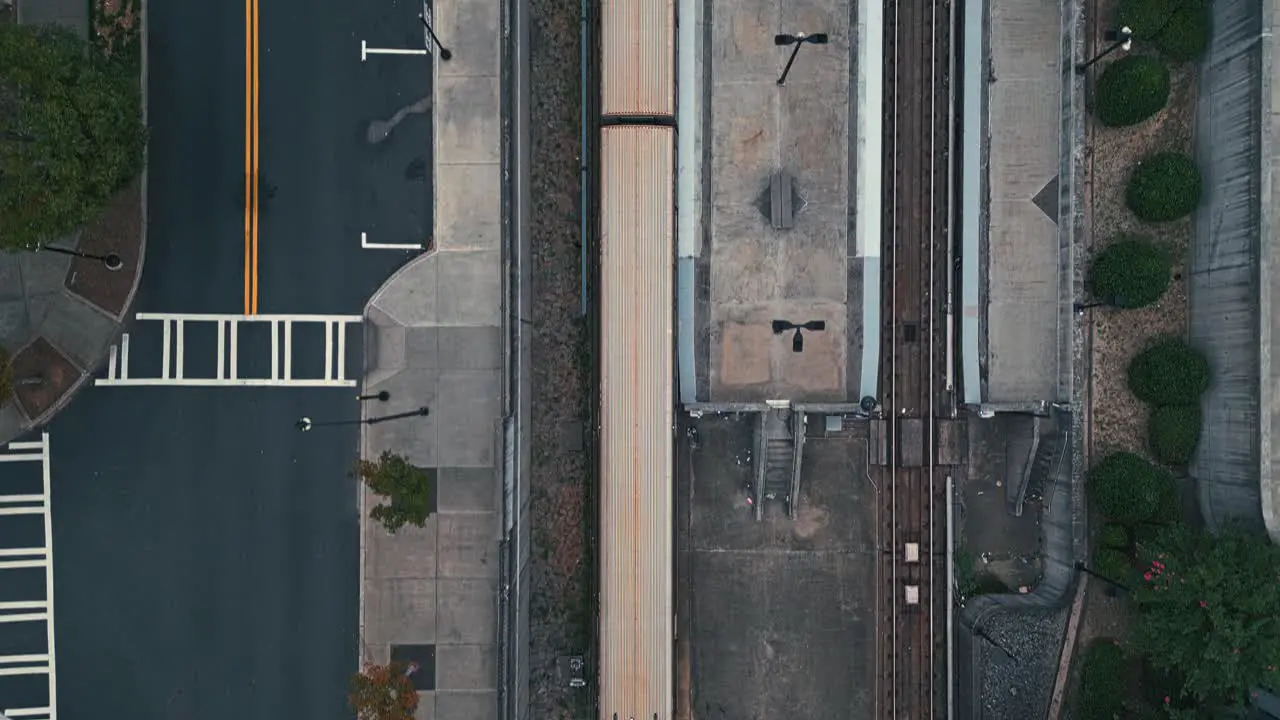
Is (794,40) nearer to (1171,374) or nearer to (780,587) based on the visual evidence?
(1171,374)

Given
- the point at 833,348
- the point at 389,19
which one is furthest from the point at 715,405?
the point at 389,19

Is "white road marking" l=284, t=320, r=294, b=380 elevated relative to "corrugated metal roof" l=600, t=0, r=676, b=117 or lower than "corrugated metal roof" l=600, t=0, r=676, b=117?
Answer: lower

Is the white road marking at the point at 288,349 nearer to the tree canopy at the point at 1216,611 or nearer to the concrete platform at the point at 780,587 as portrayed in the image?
the concrete platform at the point at 780,587

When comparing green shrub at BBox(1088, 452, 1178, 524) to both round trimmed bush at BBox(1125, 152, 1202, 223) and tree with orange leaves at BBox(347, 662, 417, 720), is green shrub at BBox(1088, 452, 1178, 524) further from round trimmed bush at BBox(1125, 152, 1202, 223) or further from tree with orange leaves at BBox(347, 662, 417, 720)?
tree with orange leaves at BBox(347, 662, 417, 720)

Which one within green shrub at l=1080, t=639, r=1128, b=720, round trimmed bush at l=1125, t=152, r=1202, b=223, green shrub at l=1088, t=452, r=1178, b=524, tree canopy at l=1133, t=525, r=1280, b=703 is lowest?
green shrub at l=1080, t=639, r=1128, b=720

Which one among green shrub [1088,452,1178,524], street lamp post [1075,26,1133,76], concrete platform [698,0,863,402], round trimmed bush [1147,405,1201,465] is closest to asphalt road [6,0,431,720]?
concrete platform [698,0,863,402]

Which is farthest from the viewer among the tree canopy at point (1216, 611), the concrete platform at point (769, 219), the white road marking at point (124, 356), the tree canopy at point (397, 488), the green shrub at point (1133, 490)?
the concrete platform at point (769, 219)

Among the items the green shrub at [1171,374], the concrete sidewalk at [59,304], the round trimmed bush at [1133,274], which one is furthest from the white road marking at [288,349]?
the green shrub at [1171,374]
